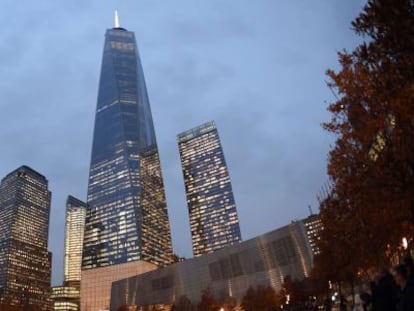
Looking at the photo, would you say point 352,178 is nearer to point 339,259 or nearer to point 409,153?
point 409,153

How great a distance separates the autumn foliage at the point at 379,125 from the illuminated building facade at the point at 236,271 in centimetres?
7513

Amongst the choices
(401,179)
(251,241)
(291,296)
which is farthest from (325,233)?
(251,241)

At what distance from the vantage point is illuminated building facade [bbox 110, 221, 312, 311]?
10656 centimetres

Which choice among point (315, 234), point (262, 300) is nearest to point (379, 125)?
point (315, 234)

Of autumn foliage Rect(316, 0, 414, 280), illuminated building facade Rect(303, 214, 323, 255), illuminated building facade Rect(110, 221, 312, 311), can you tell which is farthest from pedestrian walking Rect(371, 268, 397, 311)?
illuminated building facade Rect(110, 221, 312, 311)

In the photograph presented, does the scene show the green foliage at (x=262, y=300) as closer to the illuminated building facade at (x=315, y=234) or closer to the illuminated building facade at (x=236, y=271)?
the illuminated building facade at (x=236, y=271)

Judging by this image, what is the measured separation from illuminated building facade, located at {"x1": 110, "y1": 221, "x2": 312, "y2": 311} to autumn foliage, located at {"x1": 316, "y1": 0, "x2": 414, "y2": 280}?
75.1 metres

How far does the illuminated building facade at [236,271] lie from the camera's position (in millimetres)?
106562

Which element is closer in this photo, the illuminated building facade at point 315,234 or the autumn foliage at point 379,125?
the autumn foliage at point 379,125

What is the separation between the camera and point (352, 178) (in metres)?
23.7

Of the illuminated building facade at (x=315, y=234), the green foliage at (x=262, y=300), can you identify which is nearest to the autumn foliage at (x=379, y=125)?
the illuminated building facade at (x=315, y=234)

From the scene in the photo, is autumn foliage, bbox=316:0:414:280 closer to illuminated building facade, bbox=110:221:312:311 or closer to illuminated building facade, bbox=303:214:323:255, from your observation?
illuminated building facade, bbox=303:214:323:255

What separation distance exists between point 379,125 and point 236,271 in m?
102

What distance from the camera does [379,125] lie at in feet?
68.5
